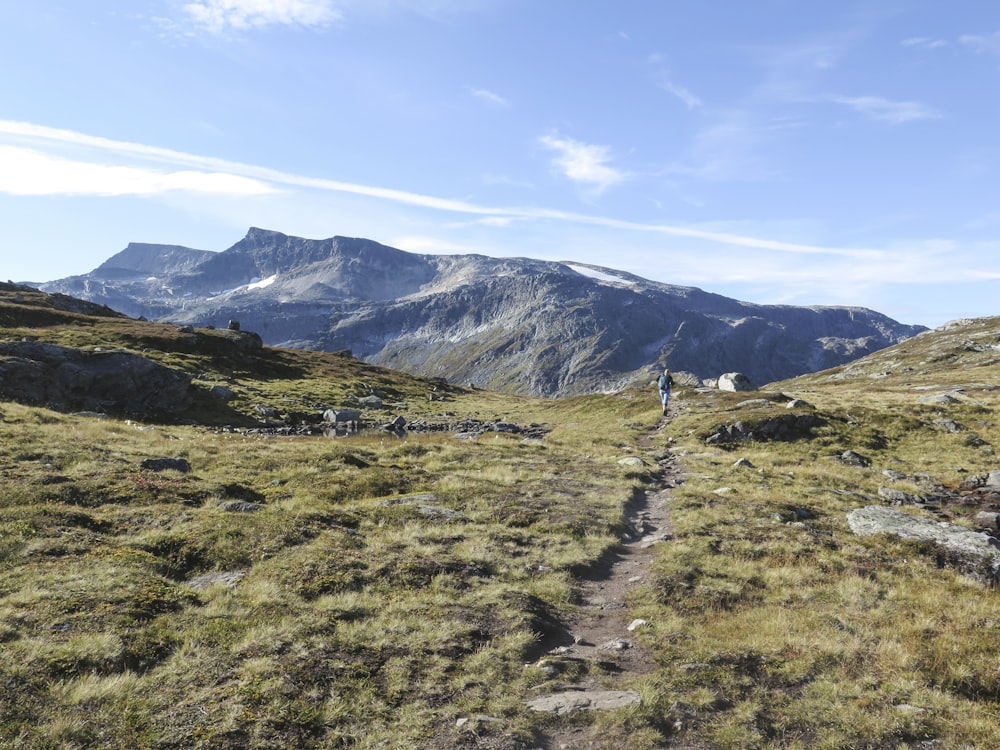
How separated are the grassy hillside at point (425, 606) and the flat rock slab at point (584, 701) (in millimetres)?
223

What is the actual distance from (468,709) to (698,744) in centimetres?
352

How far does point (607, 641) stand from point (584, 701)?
2645mm

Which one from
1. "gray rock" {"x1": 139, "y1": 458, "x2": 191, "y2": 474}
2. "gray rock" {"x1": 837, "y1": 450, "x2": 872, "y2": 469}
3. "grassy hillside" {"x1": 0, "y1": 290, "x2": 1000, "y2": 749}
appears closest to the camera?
"grassy hillside" {"x1": 0, "y1": 290, "x2": 1000, "y2": 749}

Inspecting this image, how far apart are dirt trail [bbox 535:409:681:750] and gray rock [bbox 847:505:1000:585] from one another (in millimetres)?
7178

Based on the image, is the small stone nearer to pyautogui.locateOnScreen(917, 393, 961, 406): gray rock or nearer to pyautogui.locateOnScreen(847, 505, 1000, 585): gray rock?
pyautogui.locateOnScreen(847, 505, 1000, 585): gray rock

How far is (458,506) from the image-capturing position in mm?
20281

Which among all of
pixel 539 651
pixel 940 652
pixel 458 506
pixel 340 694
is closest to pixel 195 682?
pixel 340 694

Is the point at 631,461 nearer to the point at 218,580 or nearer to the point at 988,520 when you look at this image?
the point at 988,520

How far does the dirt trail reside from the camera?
28.2 ft

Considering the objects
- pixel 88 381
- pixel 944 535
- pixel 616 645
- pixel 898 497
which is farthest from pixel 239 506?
pixel 88 381

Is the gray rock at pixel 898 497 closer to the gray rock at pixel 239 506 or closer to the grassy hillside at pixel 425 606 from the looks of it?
the grassy hillside at pixel 425 606

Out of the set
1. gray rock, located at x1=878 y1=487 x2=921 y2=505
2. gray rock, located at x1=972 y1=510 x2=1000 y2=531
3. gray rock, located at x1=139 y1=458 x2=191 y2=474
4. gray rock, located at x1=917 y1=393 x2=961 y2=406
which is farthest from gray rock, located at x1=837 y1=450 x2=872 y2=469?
gray rock, located at x1=139 y1=458 x2=191 y2=474

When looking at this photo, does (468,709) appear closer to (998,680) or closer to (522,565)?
(522,565)

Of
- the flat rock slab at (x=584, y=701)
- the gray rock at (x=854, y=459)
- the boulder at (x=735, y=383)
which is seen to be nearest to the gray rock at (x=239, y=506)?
the flat rock slab at (x=584, y=701)
